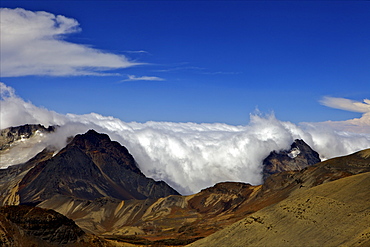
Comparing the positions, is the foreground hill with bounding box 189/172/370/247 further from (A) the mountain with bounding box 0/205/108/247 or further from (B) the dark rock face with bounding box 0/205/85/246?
(B) the dark rock face with bounding box 0/205/85/246

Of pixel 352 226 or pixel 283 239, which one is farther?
pixel 283 239

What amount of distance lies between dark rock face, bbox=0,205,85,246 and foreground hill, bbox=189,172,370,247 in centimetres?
4588

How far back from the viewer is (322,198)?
400ft

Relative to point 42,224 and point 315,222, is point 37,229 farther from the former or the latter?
point 315,222

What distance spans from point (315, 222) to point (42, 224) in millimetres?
82308

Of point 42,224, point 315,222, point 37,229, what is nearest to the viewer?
point 315,222

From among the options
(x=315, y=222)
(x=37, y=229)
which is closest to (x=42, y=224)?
(x=37, y=229)

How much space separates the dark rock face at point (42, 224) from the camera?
14775 centimetres

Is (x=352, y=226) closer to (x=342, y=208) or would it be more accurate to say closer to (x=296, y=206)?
(x=342, y=208)

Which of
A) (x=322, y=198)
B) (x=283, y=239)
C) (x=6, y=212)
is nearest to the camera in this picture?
(x=283, y=239)

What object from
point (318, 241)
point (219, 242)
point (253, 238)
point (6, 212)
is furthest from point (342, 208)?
point (6, 212)

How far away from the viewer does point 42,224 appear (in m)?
151

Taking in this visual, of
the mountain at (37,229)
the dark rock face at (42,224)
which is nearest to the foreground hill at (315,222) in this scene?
the mountain at (37,229)

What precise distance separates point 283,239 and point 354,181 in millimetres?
27677
